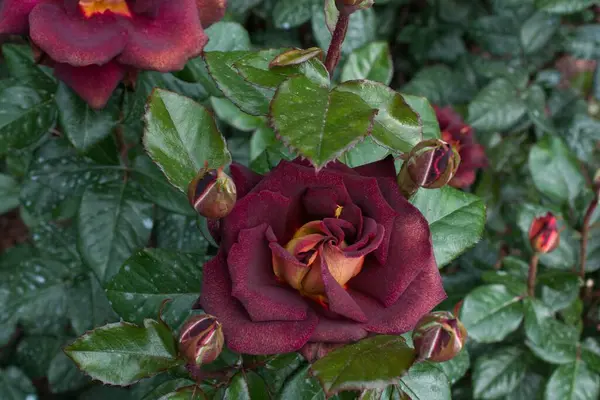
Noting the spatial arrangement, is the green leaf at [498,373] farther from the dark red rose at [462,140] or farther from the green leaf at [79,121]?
the green leaf at [79,121]

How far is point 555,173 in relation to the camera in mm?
1145

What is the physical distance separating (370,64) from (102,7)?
460mm

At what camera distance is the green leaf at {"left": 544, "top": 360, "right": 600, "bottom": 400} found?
1031 millimetres

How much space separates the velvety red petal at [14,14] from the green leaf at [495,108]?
3.12ft

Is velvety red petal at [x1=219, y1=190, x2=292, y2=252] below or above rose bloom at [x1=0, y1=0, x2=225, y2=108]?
below

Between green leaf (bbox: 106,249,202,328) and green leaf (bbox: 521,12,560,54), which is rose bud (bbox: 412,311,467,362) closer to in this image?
green leaf (bbox: 106,249,202,328)

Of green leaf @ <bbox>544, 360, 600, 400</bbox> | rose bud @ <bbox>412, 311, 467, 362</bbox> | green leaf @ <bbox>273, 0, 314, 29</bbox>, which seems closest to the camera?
rose bud @ <bbox>412, 311, 467, 362</bbox>

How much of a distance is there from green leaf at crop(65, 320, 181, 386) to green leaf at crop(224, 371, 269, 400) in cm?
6

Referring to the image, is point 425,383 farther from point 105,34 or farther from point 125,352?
point 105,34

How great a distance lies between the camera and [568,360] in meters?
1.05

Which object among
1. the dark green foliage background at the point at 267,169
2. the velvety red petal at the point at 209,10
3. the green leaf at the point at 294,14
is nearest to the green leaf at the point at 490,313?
the dark green foliage background at the point at 267,169

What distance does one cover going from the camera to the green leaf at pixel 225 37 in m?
0.88

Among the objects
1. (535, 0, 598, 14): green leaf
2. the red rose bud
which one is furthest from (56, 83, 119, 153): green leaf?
(535, 0, 598, 14): green leaf

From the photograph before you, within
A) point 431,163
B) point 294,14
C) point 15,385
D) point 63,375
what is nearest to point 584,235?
point 431,163
